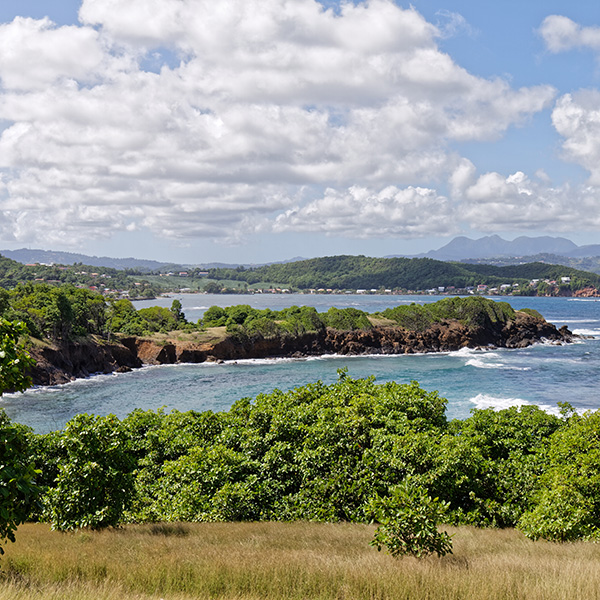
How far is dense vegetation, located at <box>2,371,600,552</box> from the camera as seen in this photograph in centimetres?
1422

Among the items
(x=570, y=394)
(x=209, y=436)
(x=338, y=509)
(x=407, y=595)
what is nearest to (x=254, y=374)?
(x=570, y=394)

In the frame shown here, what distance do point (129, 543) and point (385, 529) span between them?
6.70 metres

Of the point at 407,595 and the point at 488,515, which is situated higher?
the point at 407,595

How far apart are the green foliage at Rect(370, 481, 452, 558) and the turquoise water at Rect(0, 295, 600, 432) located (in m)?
36.8

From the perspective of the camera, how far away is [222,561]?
35.6 ft

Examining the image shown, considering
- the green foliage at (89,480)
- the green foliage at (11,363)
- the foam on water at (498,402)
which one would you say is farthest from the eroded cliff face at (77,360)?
the green foliage at (11,363)

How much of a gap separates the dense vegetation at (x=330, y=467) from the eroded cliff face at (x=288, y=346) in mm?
51571

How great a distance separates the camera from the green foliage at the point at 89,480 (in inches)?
540

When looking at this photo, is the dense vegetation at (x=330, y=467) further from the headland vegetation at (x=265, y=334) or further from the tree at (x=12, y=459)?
the headland vegetation at (x=265, y=334)

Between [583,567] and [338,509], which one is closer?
[583,567]

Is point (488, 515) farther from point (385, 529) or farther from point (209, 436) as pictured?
point (209, 436)

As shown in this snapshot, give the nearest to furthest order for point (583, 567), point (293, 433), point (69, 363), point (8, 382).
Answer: point (8, 382)
point (583, 567)
point (293, 433)
point (69, 363)

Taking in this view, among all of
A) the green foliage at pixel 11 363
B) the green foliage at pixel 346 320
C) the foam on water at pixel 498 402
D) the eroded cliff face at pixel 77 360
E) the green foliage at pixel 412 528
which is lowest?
the foam on water at pixel 498 402

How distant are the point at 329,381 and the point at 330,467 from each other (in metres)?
48.3
